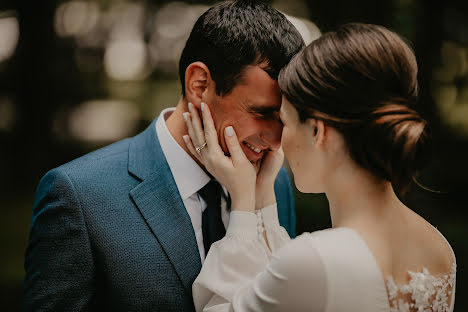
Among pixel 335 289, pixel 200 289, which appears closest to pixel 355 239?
pixel 335 289

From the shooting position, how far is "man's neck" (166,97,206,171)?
195 cm

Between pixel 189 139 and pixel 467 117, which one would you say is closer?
pixel 189 139

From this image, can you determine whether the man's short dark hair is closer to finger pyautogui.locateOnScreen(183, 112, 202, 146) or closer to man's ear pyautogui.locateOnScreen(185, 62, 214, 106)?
man's ear pyautogui.locateOnScreen(185, 62, 214, 106)

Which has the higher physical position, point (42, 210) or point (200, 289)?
point (42, 210)

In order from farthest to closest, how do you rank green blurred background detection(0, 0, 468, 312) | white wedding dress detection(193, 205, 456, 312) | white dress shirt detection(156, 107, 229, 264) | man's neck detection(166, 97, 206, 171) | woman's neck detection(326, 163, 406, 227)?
green blurred background detection(0, 0, 468, 312) → man's neck detection(166, 97, 206, 171) → white dress shirt detection(156, 107, 229, 264) → woman's neck detection(326, 163, 406, 227) → white wedding dress detection(193, 205, 456, 312)


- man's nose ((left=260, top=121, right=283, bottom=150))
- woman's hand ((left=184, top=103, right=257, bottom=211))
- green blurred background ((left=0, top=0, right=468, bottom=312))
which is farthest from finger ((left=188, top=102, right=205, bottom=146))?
green blurred background ((left=0, top=0, right=468, bottom=312))

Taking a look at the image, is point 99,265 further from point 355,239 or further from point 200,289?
point 355,239

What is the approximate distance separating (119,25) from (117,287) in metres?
3.80

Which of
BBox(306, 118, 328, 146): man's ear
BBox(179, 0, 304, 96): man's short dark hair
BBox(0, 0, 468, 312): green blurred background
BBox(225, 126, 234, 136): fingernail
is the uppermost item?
BBox(179, 0, 304, 96): man's short dark hair

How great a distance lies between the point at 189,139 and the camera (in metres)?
1.89

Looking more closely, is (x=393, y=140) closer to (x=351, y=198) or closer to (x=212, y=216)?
(x=351, y=198)

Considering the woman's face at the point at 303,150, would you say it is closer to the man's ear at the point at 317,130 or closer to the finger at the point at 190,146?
the man's ear at the point at 317,130

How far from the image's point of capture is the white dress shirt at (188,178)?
1823 millimetres

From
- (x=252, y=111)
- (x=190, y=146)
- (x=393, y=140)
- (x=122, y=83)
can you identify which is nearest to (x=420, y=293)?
(x=393, y=140)
